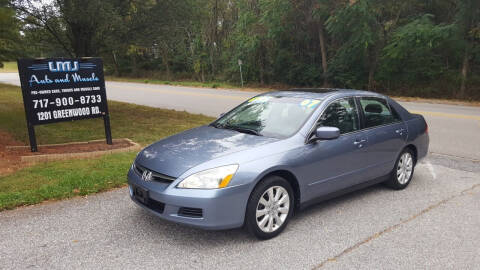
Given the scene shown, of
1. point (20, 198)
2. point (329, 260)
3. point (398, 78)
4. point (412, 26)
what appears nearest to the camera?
point (329, 260)

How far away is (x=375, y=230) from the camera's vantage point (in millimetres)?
4320

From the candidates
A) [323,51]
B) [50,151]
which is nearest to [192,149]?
[50,151]

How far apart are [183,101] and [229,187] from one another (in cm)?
1575

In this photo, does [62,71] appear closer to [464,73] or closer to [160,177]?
[160,177]

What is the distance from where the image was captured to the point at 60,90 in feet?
23.6

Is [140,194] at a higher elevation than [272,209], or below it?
higher

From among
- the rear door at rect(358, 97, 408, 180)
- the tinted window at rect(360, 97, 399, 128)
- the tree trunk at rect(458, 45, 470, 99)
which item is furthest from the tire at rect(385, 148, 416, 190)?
the tree trunk at rect(458, 45, 470, 99)

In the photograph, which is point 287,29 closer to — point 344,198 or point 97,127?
point 97,127

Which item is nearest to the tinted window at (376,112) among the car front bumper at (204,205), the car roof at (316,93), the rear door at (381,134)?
the rear door at (381,134)

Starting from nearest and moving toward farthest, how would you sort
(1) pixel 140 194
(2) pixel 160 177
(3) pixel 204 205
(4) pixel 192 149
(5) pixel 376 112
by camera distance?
(3) pixel 204 205 < (2) pixel 160 177 < (1) pixel 140 194 < (4) pixel 192 149 < (5) pixel 376 112

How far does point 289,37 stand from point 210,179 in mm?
24698

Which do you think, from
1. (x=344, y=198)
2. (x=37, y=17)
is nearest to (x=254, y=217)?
(x=344, y=198)

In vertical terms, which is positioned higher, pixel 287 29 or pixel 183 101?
pixel 287 29

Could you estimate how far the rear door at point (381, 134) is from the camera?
5.23 m
